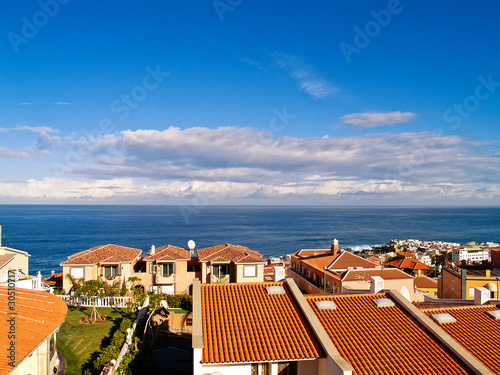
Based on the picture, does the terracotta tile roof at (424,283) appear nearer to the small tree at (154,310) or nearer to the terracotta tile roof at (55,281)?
the small tree at (154,310)

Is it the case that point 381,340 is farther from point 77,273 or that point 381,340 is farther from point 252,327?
point 77,273

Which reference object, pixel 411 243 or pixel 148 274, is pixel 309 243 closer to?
pixel 411 243

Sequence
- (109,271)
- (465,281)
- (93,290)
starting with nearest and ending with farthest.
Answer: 1. (93,290)
2. (465,281)
3. (109,271)

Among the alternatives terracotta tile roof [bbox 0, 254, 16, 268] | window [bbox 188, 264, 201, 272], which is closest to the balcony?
window [bbox 188, 264, 201, 272]

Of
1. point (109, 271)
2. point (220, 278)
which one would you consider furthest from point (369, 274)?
point (109, 271)

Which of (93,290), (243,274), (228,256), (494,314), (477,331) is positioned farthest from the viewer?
(228,256)

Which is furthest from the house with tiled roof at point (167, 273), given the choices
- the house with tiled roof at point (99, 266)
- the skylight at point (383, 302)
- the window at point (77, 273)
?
the skylight at point (383, 302)

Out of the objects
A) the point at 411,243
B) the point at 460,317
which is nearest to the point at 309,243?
the point at 411,243
